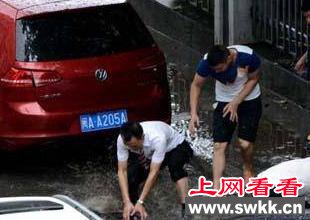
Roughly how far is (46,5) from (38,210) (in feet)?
13.8

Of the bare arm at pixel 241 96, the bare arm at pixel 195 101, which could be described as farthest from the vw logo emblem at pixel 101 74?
the bare arm at pixel 241 96

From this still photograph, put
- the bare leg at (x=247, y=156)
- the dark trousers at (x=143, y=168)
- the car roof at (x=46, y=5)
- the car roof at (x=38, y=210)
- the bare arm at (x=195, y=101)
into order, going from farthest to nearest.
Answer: the car roof at (x=46, y=5), the bare leg at (x=247, y=156), the bare arm at (x=195, y=101), the dark trousers at (x=143, y=168), the car roof at (x=38, y=210)

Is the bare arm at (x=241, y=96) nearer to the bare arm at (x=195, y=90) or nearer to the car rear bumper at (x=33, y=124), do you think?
the bare arm at (x=195, y=90)

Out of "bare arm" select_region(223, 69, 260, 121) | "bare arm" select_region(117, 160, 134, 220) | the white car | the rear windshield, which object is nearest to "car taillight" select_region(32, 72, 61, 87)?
the rear windshield

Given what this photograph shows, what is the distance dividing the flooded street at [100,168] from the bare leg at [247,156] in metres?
0.38

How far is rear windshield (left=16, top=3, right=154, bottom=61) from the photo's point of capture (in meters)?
7.89

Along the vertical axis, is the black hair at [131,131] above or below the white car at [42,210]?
below

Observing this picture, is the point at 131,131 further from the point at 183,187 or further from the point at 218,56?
the point at 218,56

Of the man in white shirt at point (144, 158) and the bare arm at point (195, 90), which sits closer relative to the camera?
the man in white shirt at point (144, 158)

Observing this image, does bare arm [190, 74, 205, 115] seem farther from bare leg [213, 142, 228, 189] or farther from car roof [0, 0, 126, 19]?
car roof [0, 0, 126, 19]

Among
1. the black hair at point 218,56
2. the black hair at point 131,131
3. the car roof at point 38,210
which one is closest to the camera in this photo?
the car roof at point 38,210

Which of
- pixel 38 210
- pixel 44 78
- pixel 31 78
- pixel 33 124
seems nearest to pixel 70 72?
pixel 44 78

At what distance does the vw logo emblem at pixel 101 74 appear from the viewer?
7.88 metres

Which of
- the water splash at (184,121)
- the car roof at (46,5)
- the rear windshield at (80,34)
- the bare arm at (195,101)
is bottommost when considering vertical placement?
the water splash at (184,121)
